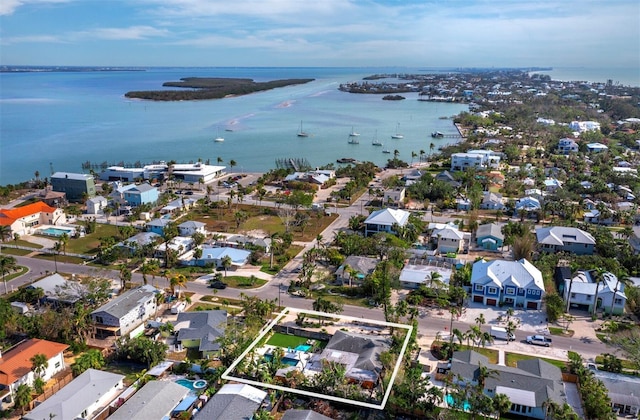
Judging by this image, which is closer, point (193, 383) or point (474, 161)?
point (193, 383)

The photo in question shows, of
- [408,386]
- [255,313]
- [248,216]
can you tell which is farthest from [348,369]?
[248,216]

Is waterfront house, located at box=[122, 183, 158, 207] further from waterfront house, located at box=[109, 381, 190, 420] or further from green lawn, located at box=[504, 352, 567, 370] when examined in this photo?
green lawn, located at box=[504, 352, 567, 370]

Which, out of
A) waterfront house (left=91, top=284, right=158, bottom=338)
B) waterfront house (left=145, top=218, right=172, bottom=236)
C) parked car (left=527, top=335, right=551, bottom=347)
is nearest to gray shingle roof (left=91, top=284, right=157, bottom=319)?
waterfront house (left=91, top=284, right=158, bottom=338)

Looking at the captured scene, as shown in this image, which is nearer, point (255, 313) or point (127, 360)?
point (127, 360)

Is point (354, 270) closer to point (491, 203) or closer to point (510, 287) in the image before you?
point (510, 287)

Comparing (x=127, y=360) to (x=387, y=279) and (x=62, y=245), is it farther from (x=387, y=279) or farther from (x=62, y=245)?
(x=62, y=245)

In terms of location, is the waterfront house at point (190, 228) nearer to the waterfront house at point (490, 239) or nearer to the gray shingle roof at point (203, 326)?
the gray shingle roof at point (203, 326)

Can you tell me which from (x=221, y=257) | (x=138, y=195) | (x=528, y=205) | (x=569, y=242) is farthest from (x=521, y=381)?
(x=138, y=195)
